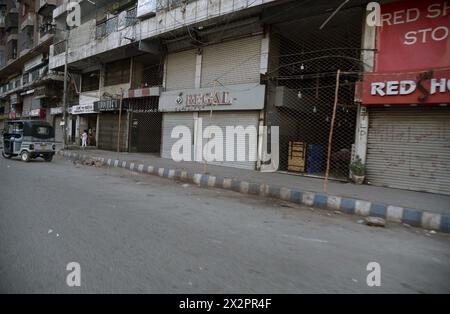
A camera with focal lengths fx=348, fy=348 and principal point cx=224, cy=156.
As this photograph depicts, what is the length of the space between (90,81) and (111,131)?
21.8 ft

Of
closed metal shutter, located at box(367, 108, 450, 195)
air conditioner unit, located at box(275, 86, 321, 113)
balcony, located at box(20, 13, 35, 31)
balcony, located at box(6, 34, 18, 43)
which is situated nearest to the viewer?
closed metal shutter, located at box(367, 108, 450, 195)

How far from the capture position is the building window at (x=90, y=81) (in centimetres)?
2579

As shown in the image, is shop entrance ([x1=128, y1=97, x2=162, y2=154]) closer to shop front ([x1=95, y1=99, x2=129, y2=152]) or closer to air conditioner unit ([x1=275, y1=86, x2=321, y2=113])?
shop front ([x1=95, y1=99, x2=129, y2=152])

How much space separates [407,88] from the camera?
9633mm

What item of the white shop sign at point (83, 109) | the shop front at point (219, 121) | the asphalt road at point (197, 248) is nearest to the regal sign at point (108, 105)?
the white shop sign at point (83, 109)

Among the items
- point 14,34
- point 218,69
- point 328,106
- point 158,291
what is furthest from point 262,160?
point 14,34

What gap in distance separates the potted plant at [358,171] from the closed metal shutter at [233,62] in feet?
16.7

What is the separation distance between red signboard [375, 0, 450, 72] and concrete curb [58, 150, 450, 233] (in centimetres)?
479

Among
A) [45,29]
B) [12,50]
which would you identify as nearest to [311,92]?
[45,29]

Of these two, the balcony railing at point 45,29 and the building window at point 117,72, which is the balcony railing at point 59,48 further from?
the balcony railing at point 45,29

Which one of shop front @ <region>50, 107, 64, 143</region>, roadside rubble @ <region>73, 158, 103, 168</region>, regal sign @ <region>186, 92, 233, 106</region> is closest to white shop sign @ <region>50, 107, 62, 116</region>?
shop front @ <region>50, 107, 64, 143</region>

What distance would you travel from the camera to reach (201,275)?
3473mm

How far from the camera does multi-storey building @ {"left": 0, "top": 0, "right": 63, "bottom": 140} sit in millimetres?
32781
